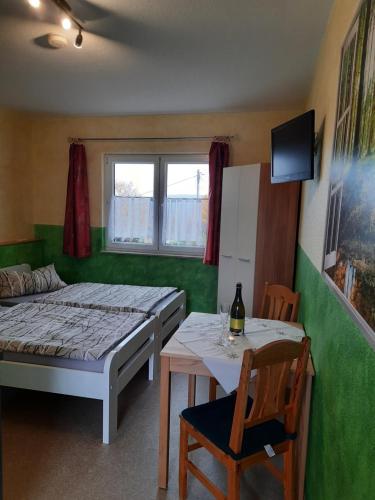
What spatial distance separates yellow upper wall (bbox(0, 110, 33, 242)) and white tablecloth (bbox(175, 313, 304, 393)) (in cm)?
296

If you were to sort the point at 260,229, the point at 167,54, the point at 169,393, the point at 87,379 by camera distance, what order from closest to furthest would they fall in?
1. the point at 169,393
2. the point at 87,379
3. the point at 167,54
4. the point at 260,229

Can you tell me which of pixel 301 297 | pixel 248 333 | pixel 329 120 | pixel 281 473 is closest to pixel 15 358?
pixel 248 333

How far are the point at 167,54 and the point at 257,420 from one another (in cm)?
241

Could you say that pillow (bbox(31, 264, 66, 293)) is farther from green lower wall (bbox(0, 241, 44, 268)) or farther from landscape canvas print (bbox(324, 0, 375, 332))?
landscape canvas print (bbox(324, 0, 375, 332))

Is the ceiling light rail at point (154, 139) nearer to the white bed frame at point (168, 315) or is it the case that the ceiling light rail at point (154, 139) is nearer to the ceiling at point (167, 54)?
the ceiling at point (167, 54)

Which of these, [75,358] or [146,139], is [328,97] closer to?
[75,358]

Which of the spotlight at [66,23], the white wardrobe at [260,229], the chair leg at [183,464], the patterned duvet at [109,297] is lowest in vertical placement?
the chair leg at [183,464]

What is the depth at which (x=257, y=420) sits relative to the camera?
55.4 inches

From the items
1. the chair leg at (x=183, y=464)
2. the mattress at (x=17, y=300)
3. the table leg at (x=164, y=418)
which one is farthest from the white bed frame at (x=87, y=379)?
the mattress at (x=17, y=300)

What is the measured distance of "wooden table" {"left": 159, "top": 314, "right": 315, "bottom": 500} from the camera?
165cm

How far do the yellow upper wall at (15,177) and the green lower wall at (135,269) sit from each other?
0.30 metres

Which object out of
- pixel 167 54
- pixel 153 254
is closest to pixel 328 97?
pixel 167 54

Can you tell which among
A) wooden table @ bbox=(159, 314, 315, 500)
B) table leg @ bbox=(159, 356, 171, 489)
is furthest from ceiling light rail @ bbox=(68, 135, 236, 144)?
table leg @ bbox=(159, 356, 171, 489)

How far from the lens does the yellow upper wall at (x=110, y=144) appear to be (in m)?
3.80
